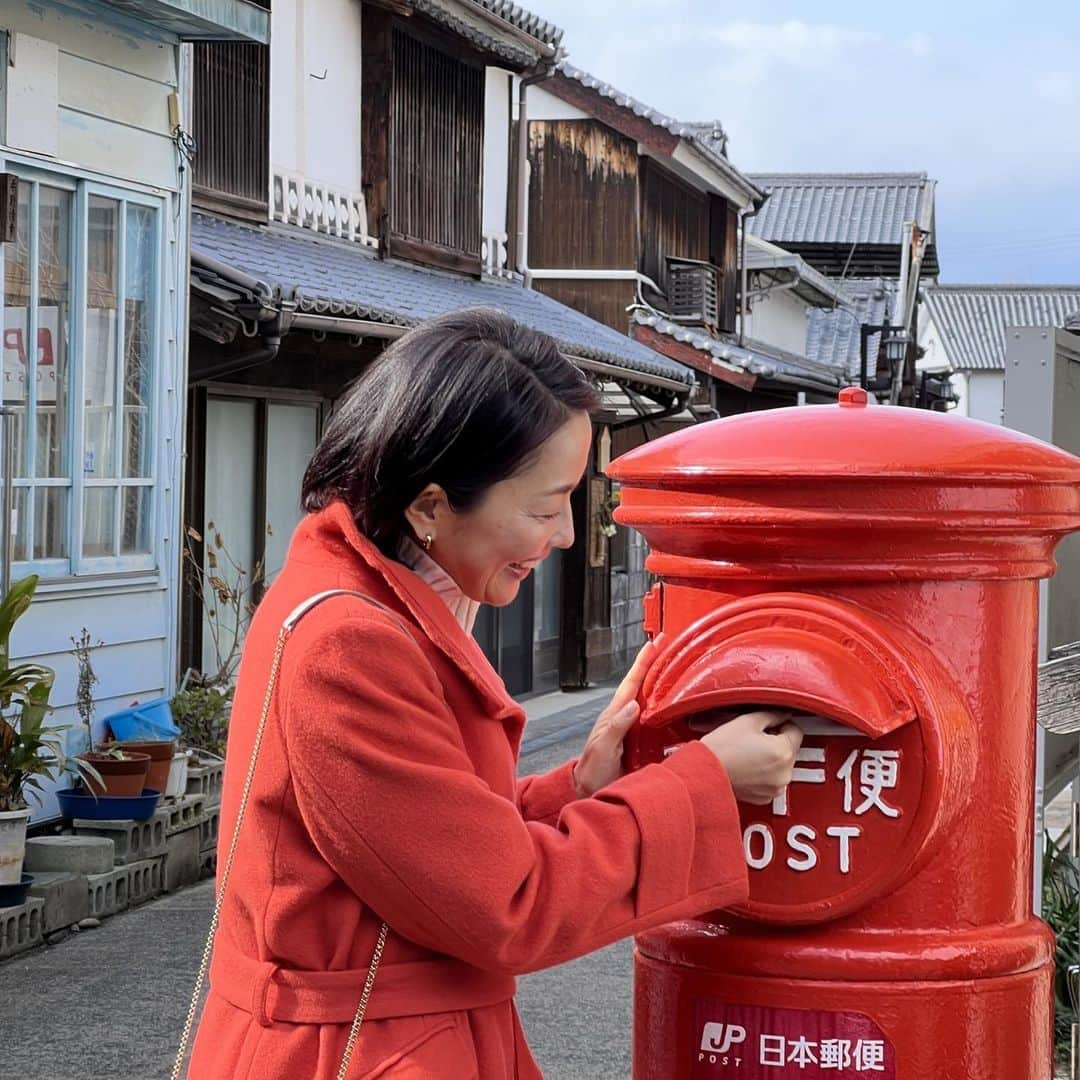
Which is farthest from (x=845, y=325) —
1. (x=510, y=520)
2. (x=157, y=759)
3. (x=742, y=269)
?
(x=510, y=520)

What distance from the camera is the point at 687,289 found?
1997cm

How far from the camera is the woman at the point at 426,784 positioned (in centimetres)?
179

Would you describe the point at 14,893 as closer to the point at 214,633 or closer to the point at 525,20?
the point at 214,633

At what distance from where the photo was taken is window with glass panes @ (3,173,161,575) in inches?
275

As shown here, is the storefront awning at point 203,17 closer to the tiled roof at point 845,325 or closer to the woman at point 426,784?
the woman at point 426,784

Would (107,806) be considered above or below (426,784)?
below

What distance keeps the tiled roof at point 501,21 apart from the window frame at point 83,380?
15.7ft

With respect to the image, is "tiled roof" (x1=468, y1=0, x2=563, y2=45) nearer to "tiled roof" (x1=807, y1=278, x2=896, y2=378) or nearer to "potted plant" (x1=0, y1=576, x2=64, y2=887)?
"potted plant" (x1=0, y1=576, x2=64, y2=887)

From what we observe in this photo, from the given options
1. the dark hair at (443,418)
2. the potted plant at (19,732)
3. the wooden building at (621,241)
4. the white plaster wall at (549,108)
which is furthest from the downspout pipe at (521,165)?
the dark hair at (443,418)

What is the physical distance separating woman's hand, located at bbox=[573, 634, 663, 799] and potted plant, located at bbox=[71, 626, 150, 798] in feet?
15.7

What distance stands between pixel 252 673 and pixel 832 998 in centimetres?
83

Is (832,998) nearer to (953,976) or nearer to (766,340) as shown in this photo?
(953,976)

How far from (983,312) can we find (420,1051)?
55452mm

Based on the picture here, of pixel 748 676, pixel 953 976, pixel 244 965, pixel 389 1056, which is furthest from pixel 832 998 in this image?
pixel 244 965
